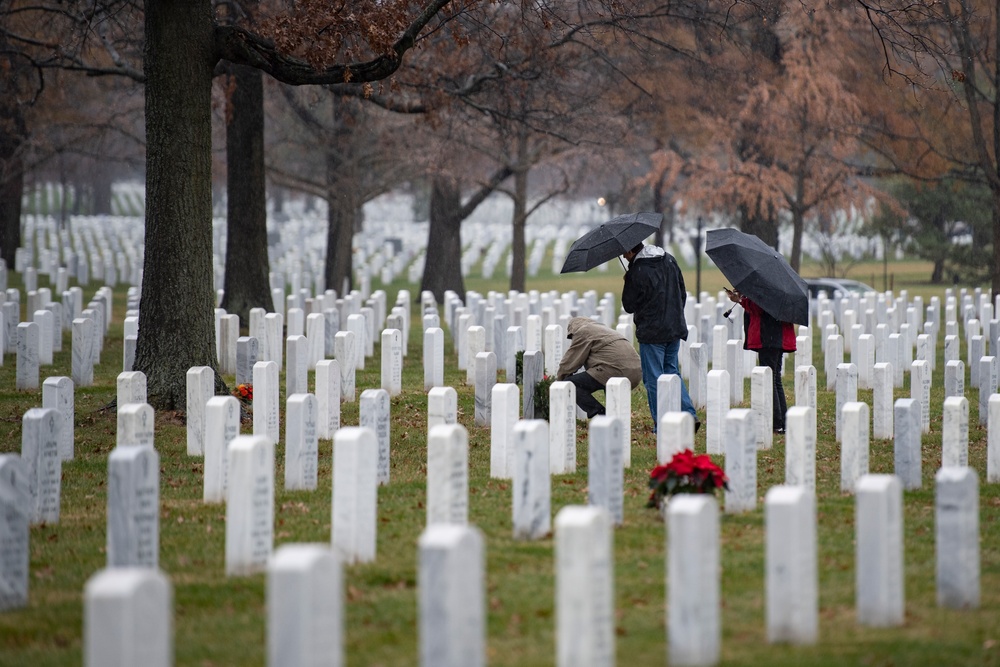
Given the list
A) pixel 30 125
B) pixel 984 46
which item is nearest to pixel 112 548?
pixel 984 46

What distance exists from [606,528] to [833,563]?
2.55m

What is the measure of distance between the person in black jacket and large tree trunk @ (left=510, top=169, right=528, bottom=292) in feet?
54.5

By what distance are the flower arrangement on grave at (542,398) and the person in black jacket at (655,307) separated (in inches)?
35.2

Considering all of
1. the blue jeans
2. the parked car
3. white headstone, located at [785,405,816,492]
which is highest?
the parked car

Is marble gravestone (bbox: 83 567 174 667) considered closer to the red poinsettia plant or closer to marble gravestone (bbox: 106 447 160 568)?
marble gravestone (bbox: 106 447 160 568)

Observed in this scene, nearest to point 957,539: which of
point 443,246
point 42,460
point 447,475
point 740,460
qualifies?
point 740,460

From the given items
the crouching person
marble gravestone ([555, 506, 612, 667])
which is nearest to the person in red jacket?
the crouching person

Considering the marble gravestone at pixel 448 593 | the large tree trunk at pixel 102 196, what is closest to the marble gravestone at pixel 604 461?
the marble gravestone at pixel 448 593

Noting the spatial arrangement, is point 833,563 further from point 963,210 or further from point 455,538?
point 963,210

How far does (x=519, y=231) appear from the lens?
1142 inches

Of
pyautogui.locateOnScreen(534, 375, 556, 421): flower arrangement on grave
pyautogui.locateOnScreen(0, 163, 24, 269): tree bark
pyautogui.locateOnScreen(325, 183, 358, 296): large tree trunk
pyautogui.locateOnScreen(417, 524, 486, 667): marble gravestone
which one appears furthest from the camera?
pyautogui.locateOnScreen(0, 163, 24, 269): tree bark

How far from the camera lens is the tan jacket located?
1112cm

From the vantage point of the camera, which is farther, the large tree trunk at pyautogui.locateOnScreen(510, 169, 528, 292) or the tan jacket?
the large tree trunk at pyautogui.locateOnScreen(510, 169, 528, 292)

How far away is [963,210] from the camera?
34.9 meters
